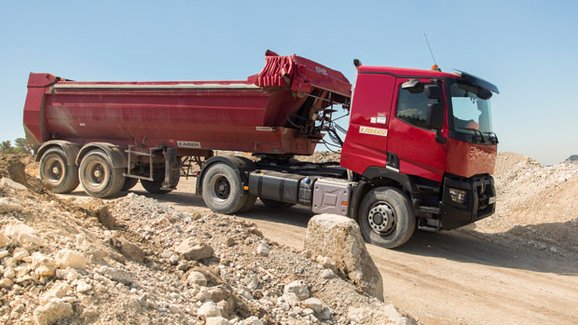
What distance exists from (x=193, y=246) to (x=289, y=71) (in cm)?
483

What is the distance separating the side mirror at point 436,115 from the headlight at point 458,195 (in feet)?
3.28

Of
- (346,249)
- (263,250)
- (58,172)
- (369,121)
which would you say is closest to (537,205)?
(369,121)

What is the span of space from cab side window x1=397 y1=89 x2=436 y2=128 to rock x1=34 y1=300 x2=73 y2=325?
18.3ft

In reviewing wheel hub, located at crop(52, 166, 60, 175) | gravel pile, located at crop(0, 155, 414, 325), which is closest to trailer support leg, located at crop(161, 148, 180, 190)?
wheel hub, located at crop(52, 166, 60, 175)

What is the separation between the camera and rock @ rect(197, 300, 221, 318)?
2.94 metres

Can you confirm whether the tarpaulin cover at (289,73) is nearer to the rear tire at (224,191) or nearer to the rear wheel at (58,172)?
the rear tire at (224,191)

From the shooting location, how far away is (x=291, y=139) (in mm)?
8992

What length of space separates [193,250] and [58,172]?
28.0ft

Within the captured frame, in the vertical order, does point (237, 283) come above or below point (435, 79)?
below

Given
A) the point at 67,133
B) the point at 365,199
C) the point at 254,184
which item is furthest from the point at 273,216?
the point at 67,133

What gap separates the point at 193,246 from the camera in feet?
13.3

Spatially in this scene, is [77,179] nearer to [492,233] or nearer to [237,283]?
[237,283]

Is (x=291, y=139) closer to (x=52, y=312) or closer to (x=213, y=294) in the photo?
(x=213, y=294)

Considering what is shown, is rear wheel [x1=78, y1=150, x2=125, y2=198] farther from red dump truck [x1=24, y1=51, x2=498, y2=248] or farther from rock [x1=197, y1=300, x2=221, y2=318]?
rock [x1=197, y1=300, x2=221, y2=318]
